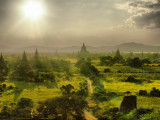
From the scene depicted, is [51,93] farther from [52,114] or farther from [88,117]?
[88,117]

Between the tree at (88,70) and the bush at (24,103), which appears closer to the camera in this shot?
the bush at (24,103)

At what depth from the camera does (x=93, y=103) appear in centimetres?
2909

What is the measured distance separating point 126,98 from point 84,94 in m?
12.6

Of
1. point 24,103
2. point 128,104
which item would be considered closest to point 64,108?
point 24,103

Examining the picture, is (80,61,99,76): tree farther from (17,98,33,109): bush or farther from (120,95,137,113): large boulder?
(120,95,137,113): large boulder

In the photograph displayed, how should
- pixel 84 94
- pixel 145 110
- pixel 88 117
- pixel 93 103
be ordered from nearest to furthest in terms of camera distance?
pixel 145 110, pixel 88 117, pixel 93 103, pixel 84 94

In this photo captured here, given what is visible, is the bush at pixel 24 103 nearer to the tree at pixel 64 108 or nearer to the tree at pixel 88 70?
the tree at pixel 64 108

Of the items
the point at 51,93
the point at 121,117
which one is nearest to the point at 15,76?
the point at 51,93

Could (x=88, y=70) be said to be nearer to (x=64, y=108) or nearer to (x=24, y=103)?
(x=64, y=108)

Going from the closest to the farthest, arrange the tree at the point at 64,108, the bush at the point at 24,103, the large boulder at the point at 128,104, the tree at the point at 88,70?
the large boulder at the point at 128,104, the tree at the point at 64,108, the bush at the point at 24,103, the tree at the point at 88,70

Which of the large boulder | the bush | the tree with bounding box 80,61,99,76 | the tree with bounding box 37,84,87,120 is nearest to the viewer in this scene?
the large boulder

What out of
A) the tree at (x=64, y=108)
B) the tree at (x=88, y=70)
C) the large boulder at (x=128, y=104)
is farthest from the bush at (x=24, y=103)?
the tree at (x=88, y=70)

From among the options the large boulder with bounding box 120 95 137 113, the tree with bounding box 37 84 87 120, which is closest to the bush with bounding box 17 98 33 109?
the tree with bounding box 37 84 87 120

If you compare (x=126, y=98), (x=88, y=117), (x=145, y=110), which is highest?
(x=126, y=98)
